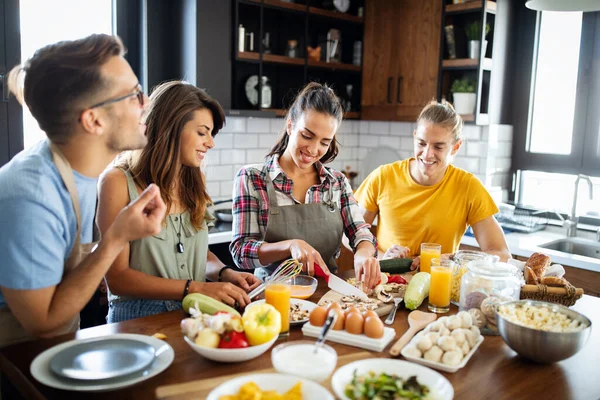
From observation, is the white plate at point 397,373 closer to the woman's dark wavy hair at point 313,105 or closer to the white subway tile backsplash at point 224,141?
the woman's dark wavy hair at point 313,105

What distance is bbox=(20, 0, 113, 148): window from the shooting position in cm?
319

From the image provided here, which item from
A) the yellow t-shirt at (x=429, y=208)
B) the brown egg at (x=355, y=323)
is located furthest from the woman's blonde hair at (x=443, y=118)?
the brown egg at (x=355, y=323)

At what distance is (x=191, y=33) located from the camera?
11.6 ft

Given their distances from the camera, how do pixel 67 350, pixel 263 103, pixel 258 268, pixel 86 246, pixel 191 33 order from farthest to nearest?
A: pixel 263 103 < pixel 191 33 < pixel 258 268 < pixel 86 246 < pixel 67 350

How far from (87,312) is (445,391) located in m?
2.17

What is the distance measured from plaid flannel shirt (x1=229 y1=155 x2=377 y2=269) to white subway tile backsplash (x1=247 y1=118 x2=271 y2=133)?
1.69 metres

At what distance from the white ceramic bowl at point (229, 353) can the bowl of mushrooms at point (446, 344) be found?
380 millimetres

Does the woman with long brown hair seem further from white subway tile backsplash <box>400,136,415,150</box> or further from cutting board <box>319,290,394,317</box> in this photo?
white subway tile backsplash <box>400,136,415,150</box>

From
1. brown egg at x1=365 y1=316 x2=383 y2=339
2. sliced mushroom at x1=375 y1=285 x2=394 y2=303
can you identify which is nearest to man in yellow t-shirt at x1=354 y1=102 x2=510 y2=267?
sliced mushroom at x1=375 y1=285 x2=394 y2=303

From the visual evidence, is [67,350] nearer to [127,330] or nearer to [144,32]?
[127,330]

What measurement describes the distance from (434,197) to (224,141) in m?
1.74

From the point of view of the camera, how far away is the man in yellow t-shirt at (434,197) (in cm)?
269

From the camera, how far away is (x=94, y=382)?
126 centimetres

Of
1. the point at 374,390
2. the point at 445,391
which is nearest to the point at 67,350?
the point at 374,390
